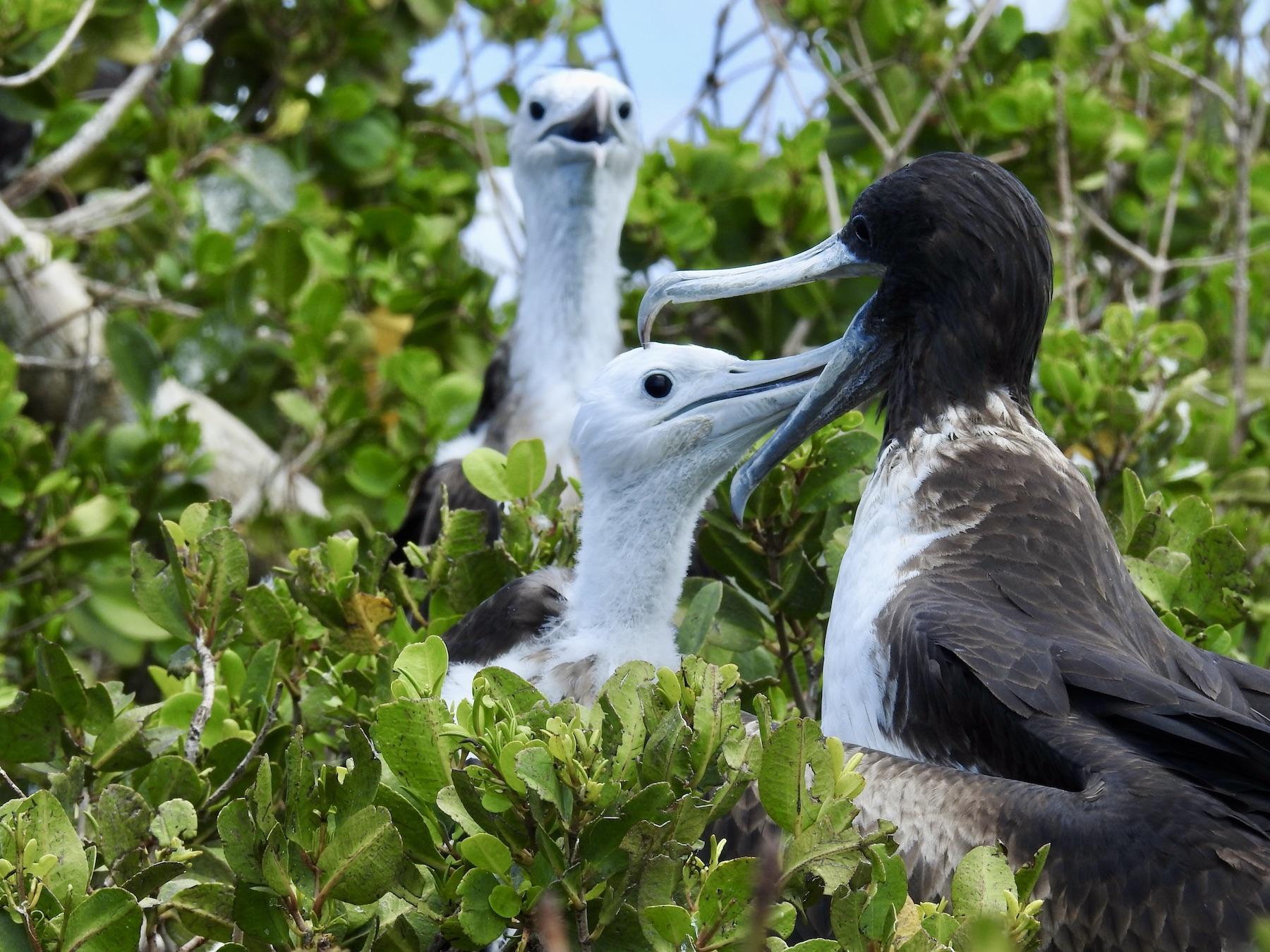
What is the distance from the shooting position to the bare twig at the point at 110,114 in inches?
199

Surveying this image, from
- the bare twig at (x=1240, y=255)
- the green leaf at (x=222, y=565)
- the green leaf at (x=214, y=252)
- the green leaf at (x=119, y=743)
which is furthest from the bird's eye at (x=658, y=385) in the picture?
the green leaf at (x=214, y=252)

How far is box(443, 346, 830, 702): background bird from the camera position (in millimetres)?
3195

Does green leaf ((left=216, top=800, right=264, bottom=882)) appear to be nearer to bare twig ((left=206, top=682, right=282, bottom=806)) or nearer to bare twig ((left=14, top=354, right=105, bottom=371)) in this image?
bare twig ((left=206, top=682, right=282, bottom=806))

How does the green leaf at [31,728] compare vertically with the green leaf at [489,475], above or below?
below

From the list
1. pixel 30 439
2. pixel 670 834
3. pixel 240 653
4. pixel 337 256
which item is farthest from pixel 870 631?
pixel 337 256

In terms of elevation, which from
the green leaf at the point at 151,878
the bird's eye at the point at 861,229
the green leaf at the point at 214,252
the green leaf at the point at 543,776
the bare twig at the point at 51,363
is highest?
the green leaf at the point at 214,252

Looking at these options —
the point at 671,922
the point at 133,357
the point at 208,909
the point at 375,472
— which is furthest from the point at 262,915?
the point at 133,357

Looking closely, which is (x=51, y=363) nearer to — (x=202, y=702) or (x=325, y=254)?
(x=325, y=254)

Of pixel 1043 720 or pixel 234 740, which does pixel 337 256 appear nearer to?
pixel 234 740

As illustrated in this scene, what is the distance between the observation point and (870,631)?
115 inches

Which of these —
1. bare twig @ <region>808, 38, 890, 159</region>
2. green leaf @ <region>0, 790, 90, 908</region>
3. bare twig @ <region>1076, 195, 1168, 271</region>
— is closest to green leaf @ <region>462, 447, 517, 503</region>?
green leaf @ <region>0, 790, 90, 908</region>

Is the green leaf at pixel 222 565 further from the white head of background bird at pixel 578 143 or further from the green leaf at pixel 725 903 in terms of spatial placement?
the white head of background bird at pixel 578 143

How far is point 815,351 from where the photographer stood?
336 centimetres

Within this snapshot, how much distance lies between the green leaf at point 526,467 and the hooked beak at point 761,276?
322mm
